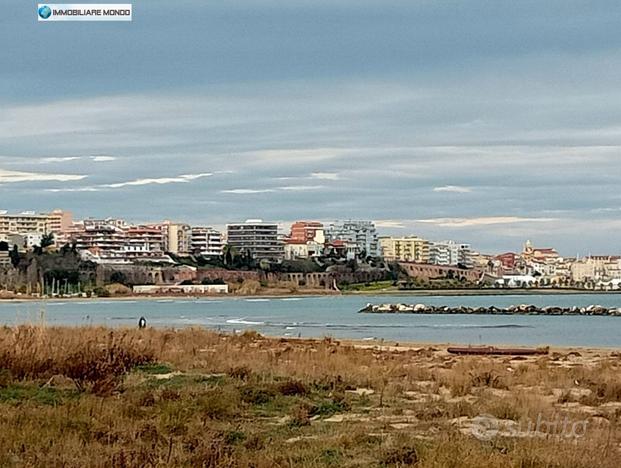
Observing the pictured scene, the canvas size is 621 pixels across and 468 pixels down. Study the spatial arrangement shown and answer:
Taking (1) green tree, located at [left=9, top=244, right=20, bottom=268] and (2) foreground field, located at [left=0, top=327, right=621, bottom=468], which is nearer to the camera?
(2) foreground field, located at [left=0, top=327, right=621, bottom=468]

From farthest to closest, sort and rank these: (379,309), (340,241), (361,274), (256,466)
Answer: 1. (340,241)
2. (361,274)
3. (379,309)
4. (256,466)

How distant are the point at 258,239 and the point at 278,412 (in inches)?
6745

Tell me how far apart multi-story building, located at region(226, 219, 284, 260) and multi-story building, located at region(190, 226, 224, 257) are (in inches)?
109

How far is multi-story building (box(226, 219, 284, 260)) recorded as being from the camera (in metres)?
177

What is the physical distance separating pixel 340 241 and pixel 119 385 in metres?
184

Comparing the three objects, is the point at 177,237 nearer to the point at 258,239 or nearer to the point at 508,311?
the point at 258,239

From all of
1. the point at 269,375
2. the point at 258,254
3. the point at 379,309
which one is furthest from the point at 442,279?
the point at 269,375

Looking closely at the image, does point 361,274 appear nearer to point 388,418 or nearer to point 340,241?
point 340,241

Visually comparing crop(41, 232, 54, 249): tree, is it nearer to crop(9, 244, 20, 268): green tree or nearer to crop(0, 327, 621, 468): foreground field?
crop(9, 244, 20, 268): green tree

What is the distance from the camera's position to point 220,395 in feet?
36.9

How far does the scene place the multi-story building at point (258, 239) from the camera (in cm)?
17700

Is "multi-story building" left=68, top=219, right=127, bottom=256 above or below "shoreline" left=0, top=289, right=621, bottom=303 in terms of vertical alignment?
above

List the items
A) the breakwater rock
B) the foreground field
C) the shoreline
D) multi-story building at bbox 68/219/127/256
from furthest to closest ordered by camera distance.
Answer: multi-story building at bbox 68/219/127/256
the shoreline
the breakwater rock
the foreground field

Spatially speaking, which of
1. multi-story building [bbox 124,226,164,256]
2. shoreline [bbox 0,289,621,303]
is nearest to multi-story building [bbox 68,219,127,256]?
multi-story building [bbox 124,226,164,256]
